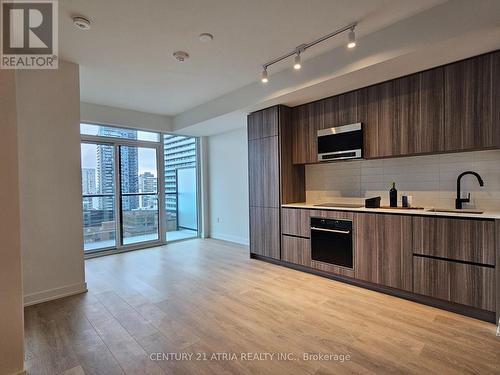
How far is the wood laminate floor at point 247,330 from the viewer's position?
185cm

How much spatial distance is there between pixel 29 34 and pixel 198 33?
1590 mm

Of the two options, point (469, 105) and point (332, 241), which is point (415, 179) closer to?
point (469, 105)

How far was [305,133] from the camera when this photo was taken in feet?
13.1

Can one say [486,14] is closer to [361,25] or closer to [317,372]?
[361,25]

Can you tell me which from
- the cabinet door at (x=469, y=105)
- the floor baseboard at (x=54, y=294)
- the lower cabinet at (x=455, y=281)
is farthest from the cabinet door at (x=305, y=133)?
the floor baseboard at (x=54, y=294)

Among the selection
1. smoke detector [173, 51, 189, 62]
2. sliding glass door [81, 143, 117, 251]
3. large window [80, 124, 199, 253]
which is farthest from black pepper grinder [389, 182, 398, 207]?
sliding glass door [81, 143, 117, 251]

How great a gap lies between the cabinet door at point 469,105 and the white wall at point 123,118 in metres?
4.94

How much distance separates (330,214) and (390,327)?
1.44 metres

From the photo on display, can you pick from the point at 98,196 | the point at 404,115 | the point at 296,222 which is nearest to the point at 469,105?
the point at 404,115

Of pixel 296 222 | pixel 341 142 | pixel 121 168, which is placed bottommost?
pixel 296 222

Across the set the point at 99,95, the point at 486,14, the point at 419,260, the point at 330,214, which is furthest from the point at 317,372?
the point at 99,95

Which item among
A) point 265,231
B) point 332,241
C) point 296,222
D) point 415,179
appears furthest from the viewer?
point 265,231

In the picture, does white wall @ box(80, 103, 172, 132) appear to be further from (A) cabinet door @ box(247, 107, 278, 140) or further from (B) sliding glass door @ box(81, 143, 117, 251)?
(A) cabinet door @ box(247, 107, 278, 140)

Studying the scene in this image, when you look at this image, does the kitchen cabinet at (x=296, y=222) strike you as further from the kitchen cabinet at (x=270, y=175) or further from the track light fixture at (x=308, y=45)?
the track light fixture at (x=308, y=45)
